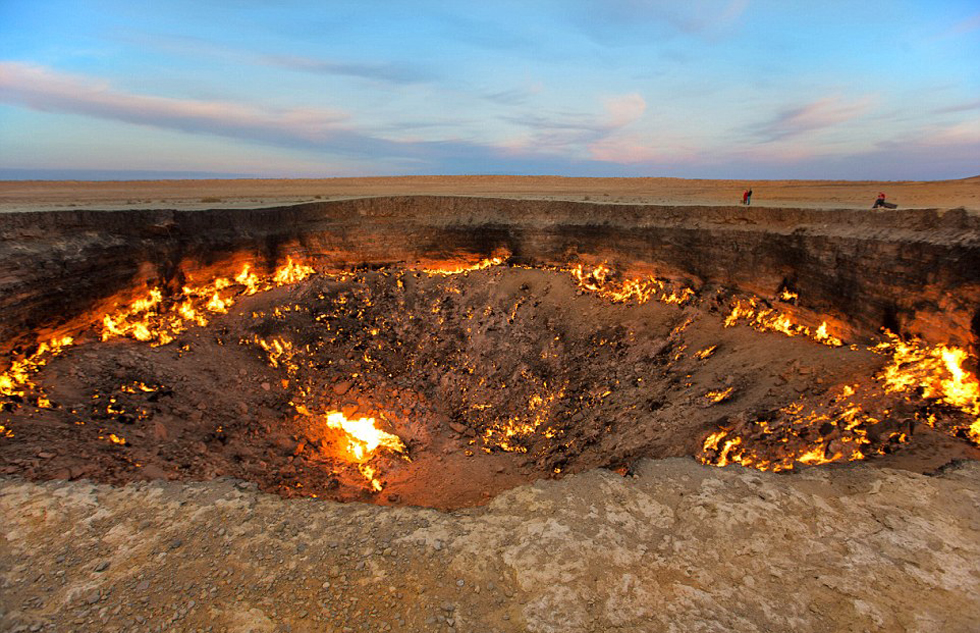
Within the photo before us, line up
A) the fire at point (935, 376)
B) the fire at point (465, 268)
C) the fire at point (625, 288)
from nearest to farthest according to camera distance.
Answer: the fire at point (935, 376)
the fire at point (625, 288)
the fire at point (465, 268)

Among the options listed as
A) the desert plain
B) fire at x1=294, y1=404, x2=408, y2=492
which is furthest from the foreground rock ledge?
fire at x1=294, y1=404, x2=408, y2=492

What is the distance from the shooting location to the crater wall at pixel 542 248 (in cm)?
841

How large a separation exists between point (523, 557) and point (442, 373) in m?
8.18

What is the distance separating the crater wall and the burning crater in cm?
10

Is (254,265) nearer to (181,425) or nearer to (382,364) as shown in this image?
(382,364)

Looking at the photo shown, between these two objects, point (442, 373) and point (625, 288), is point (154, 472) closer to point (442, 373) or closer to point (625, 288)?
point (442, 373)

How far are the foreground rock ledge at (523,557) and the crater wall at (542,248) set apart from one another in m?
4.22

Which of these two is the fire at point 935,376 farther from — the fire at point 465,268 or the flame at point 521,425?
the fire at point 465,268

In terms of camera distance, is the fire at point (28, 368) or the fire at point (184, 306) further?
the fire at point (184, 306)

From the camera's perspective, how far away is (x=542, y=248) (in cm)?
1555

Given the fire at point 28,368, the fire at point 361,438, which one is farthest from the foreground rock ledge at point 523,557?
the fire at point 361,438

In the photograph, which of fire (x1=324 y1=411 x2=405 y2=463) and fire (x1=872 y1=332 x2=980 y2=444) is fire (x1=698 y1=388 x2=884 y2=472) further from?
fire (x1=324 y1=411 x2=405 y2=463)

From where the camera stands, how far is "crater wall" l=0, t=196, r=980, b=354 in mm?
8406

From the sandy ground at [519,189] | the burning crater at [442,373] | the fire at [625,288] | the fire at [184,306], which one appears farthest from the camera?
the sandy ground at [519,189]
